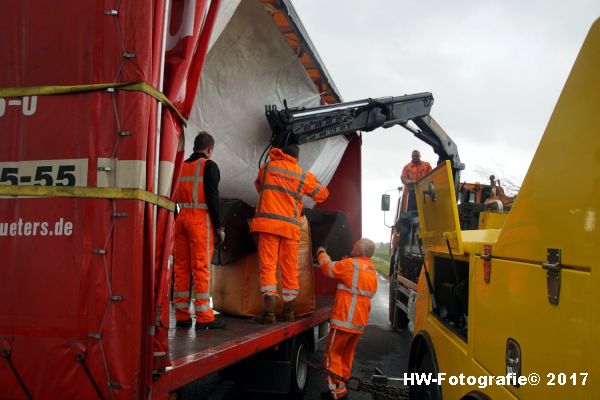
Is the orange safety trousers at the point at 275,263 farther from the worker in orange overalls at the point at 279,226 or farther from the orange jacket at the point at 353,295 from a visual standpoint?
the orange jacket at the point at 353,295

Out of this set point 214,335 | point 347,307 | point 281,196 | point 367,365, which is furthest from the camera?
point 367,365

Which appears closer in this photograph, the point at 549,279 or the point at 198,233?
the point at 549,279

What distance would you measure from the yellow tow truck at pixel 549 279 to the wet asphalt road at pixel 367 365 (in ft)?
6.08

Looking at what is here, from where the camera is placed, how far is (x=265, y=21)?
4773 millimetres

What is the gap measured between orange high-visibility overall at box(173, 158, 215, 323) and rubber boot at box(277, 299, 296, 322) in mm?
742

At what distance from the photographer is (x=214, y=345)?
326 centimetres

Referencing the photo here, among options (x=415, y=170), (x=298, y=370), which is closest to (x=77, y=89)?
(x=298, y=370)

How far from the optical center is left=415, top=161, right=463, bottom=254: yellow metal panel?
Answer: 2945mm

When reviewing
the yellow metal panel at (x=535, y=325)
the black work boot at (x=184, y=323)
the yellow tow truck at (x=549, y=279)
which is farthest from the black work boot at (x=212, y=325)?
the yellow metal panel at (x=535, y=325)

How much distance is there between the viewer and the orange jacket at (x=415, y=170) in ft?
30.4

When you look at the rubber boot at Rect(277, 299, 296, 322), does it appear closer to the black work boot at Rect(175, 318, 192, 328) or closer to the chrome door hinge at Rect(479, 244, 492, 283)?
the black work boot at Rect(175, 318, 192, 328)

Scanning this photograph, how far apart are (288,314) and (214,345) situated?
52.4 inches

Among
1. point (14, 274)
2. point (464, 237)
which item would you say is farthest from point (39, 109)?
point (464, 237)

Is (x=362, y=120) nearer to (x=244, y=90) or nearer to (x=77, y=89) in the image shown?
(x=244, y=90)
